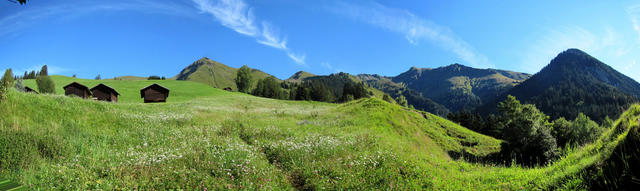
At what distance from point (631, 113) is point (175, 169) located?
12215 mm

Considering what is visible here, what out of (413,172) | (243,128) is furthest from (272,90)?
(413,172)

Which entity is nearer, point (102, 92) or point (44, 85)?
point (102, 92)

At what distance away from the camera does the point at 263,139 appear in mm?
11766

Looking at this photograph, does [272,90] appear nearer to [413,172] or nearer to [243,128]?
[243,128]

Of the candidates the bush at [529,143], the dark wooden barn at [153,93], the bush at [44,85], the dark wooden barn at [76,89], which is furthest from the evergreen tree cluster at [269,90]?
the bush at [529,143]

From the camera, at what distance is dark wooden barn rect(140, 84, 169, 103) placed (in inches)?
2047

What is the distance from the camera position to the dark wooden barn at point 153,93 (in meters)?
52.0

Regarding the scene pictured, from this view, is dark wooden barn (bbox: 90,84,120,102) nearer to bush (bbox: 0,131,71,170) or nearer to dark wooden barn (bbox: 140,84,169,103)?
dark wooden barn (bbox: 140,84,169,103)

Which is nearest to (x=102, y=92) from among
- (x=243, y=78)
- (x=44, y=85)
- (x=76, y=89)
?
(x=76, y=89)

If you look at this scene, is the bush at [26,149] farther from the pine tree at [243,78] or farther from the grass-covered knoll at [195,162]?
the pine tree at [243,78]

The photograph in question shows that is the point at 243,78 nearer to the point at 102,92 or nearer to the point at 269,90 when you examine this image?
the point at 269,90

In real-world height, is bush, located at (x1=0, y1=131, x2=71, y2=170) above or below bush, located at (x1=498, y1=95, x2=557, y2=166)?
above

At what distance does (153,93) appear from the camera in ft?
172

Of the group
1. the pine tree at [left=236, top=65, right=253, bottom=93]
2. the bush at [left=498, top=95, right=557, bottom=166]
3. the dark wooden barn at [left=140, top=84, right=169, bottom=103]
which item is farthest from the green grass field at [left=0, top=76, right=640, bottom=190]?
the pine tree at [left=236, top=65, right=253, bottom=93]
